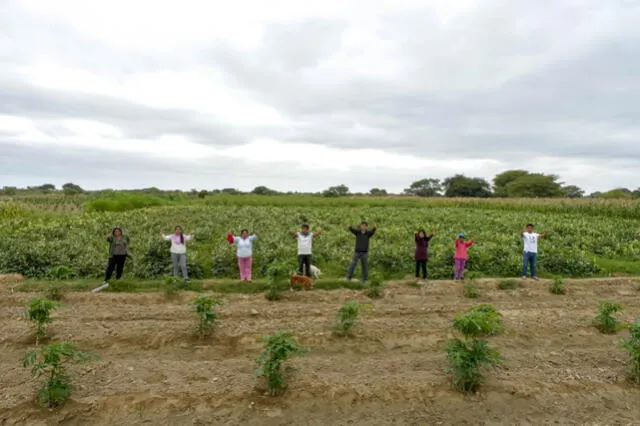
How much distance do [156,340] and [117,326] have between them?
1.14 meters

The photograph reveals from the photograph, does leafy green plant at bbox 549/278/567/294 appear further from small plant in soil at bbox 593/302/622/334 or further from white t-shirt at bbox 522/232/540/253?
small plant in soil at bbox 593/302/622/334

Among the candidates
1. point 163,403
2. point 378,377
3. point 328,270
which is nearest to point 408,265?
point 328,270

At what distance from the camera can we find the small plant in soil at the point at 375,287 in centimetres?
1038

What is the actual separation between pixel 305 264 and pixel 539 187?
53.6 meters

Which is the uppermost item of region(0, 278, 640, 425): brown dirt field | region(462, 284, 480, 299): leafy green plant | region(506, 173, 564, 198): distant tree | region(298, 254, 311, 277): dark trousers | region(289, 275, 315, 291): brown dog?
region(506, 173, 564, 198): distant tree

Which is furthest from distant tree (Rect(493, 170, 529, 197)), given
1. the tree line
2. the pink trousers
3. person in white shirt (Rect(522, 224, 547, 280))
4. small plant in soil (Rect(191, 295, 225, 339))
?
small plant in soil (Rect(191, 295, 225, 339))

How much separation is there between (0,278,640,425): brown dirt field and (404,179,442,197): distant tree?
63956 millimetres

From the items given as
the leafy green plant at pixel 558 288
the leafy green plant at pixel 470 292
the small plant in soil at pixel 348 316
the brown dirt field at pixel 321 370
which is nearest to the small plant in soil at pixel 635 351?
the brown dirt field at pixel 321 370

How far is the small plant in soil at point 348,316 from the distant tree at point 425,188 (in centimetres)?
6602

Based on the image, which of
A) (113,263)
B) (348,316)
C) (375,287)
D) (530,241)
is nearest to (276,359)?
(348,316)

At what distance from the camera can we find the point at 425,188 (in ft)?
242

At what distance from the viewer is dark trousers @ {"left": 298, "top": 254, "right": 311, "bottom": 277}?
11.6 meters

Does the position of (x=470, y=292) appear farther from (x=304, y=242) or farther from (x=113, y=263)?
(x=113, y=263)

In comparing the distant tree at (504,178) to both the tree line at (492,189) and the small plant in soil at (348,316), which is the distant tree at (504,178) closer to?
the tree line at (492,189)
